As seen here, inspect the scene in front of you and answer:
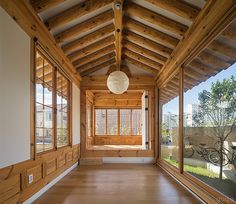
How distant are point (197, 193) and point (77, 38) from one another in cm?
356

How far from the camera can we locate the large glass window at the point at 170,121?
4.70m

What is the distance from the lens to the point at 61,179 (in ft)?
14.8

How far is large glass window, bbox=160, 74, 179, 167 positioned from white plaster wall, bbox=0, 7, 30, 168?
9.71 ft

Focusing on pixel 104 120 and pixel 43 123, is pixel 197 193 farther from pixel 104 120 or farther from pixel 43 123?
pixel 104 120

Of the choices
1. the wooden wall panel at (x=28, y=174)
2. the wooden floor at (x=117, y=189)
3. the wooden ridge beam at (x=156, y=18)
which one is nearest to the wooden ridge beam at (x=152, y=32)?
the wooden ridge beam at (x=156, y=18)

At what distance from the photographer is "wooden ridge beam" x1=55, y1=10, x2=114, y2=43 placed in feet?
12.9

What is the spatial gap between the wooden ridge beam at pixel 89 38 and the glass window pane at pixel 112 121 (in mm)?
6284

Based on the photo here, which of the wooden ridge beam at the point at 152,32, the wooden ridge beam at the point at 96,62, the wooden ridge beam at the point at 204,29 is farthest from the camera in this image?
the wooden ridge beam at the point at 96,62

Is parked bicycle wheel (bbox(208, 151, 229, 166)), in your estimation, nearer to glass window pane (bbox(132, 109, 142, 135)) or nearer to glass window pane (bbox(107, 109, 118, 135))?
glass window pane (bbox(132, 109, 142, 135))

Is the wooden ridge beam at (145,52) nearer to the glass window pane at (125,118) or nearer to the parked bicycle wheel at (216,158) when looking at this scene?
the parked bicycle wheel at (216,158)

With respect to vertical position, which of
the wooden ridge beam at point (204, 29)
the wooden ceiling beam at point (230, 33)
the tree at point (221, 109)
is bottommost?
Result: the tree at point (221, 109)

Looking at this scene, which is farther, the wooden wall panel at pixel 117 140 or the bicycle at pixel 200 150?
the wooden wall panel at pixel 117 140

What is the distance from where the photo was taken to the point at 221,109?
2635mm

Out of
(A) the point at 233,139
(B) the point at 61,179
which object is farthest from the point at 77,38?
(A) the point at 233,139
